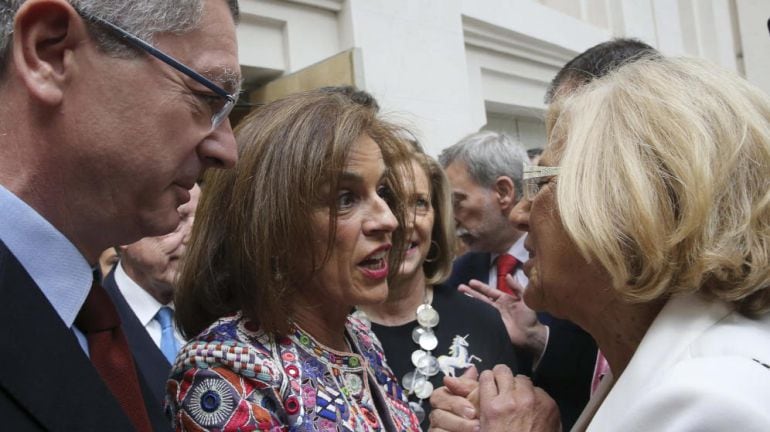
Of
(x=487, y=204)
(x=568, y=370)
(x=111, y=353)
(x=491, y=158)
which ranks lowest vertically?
(x=568, y=370)

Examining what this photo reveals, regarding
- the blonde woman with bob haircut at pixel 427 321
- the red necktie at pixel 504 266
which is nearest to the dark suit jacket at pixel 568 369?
the blonde woman with bob haircut at pixel 427 321

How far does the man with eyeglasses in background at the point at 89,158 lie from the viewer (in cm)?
101

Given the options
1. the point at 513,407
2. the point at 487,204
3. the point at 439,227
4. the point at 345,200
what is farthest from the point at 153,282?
the point at 487,204

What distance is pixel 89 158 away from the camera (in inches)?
45.6

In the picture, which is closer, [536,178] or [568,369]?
[536,178]

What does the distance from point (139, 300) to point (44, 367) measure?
6.15 ft

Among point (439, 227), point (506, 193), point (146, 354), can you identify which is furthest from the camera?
point (506, 193)

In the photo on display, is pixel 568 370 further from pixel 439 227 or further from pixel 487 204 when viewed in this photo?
pixel 487 204

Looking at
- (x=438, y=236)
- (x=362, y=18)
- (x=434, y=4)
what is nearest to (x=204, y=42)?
(x=438, y=236)

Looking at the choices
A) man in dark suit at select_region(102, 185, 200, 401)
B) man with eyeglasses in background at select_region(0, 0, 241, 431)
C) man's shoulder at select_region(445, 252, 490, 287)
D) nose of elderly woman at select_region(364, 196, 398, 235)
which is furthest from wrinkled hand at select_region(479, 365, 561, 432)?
man's shoulder at select_region(445, 252, 490, 287)

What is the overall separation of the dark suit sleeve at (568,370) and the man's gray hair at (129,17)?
161 centimetres

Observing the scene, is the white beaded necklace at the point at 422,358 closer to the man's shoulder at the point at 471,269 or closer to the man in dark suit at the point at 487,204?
the man in dark suit at the point at 487,204

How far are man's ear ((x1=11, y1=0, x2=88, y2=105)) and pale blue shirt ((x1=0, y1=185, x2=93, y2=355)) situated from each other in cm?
17

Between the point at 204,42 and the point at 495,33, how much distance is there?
19.8ft
